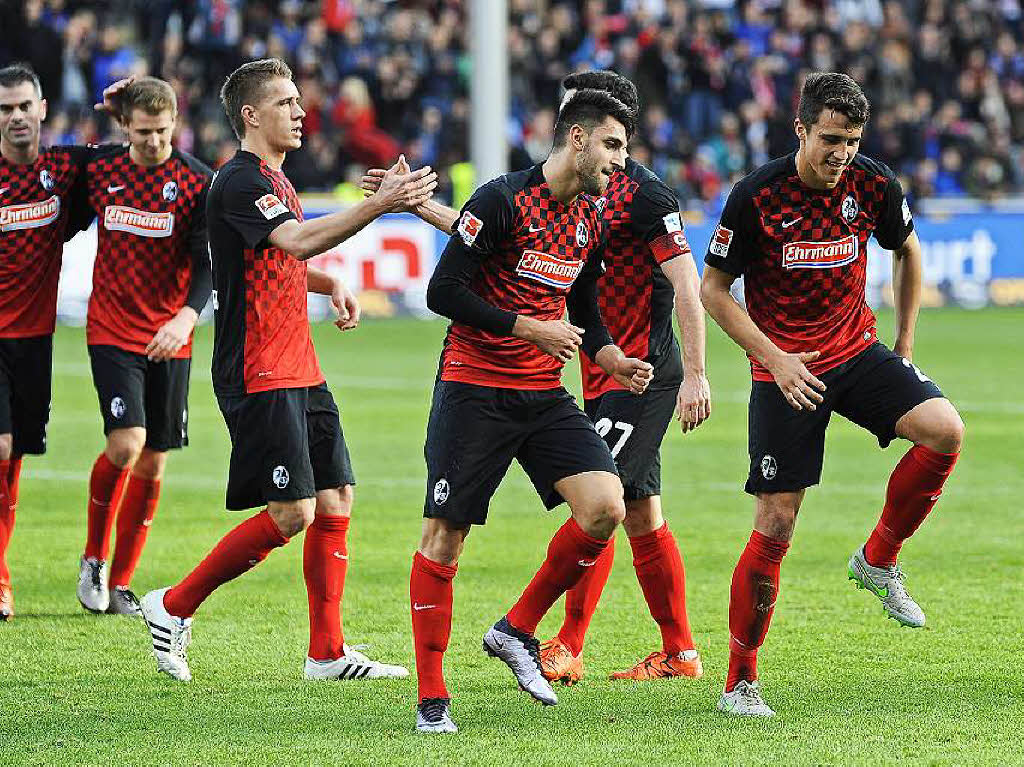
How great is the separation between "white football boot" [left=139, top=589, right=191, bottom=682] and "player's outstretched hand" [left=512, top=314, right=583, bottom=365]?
6.06ft

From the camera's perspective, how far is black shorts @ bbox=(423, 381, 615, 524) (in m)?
5.90

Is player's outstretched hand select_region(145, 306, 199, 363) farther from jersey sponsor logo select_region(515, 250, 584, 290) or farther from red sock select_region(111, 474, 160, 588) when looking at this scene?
jersey sponsor logo select_region(515, 250, 584, 290)

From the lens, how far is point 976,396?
1568cm

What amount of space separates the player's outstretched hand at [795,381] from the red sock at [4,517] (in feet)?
12.5

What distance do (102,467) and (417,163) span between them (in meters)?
17.2

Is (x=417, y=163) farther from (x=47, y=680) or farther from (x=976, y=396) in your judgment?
(x=47, y=680)

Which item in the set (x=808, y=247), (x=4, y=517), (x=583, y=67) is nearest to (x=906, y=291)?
(x=808, y=247)

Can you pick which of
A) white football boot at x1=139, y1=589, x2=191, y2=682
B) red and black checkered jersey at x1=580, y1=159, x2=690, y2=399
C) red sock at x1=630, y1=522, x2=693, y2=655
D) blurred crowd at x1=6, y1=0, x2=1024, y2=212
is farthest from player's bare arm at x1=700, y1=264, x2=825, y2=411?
blurred crowd at x1=6, y1=0, x2=1024, y2=212

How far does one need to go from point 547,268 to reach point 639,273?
0.99 metres

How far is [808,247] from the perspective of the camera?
20.4 ft

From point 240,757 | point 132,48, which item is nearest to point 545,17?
point 132,48

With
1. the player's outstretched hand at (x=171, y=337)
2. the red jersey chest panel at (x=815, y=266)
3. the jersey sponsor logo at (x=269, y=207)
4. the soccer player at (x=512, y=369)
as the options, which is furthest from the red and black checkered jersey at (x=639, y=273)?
the player's outstretched hand at (x=171, y=337)

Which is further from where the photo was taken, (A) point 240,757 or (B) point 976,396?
Answer: (B) point 976,396

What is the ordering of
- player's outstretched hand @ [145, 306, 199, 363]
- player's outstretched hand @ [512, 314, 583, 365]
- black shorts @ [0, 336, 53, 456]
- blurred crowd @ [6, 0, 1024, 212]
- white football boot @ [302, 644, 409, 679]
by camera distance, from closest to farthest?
player's outstretched hand @ [512, 314, 583, 365], white football boot @ [302, 644, 409, 679], player's outstretched hand @ [145, 306, 199, 363], black shorts @ [0, 336, 53, 456], blurred crowd @ [6, 0, 1024, 212]
